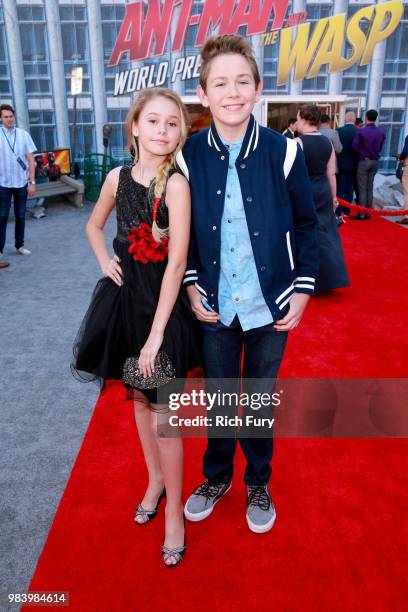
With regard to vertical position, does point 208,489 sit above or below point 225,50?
below

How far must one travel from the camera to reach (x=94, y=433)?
2.76 m

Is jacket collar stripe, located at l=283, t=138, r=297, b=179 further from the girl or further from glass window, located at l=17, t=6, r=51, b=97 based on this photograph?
glass window, located at l=17, t=6, r=51, b=97

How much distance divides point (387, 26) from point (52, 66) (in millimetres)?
8973

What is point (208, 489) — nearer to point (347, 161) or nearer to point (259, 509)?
point (259, 509)

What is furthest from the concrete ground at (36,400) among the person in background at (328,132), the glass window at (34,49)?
the glass window at (34,49)

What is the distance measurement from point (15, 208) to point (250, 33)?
32.5 feet

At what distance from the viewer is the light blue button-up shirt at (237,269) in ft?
5.91

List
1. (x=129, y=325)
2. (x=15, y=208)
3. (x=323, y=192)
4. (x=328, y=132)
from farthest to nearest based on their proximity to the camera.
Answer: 1. (x=328, y=132)
2. (x=15, y=208)
3. (x=323, y=192)
4. (x=129, y=325)

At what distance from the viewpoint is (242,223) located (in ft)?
5.95

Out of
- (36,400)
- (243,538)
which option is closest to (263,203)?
(243,538)

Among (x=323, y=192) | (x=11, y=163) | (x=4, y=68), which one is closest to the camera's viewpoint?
(x=323, y=192)

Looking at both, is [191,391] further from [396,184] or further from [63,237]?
[396,184]

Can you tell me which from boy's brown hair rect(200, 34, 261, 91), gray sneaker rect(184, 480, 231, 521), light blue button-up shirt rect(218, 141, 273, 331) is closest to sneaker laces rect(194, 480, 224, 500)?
gray sneaker rect(184, 480, 231, 521)

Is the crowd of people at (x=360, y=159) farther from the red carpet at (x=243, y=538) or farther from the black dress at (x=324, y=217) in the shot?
the red carpet at (x=243, y=538)
